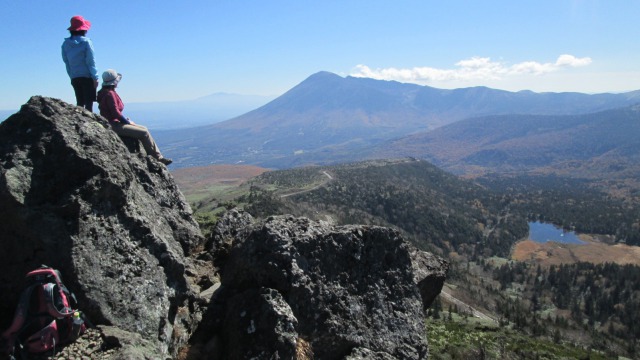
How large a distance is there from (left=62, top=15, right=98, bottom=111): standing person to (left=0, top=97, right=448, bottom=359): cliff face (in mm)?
2627

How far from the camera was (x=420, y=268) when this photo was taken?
1680 cm

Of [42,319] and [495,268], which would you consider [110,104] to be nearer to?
[42,319]

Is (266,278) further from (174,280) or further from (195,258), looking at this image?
(195,258)

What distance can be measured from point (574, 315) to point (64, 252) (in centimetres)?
14555

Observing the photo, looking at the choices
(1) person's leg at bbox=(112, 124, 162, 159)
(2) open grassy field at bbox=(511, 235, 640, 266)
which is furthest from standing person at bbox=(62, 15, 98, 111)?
(2) open grassy field at bbox=(511, 235, 640, 266)

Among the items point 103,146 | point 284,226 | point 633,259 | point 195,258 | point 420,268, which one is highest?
point 103,146

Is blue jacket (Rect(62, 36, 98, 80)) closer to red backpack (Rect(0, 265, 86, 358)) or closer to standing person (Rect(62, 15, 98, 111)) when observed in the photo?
standing person (Rect(62, 15, 98, 111))

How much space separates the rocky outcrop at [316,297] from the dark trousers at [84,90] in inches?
299

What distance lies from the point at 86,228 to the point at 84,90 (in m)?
6.73

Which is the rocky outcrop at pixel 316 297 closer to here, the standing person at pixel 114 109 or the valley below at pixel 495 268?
the standing person at pixel 114 109

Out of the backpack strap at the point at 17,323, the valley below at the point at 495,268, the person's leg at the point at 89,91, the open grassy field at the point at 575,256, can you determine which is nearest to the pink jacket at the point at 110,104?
the person's leg at the point at 89,91

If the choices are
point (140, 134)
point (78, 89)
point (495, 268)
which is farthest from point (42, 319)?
point (495, 268)

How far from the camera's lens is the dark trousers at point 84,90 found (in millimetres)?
14117

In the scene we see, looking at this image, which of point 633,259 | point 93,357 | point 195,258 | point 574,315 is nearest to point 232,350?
point 93,357
